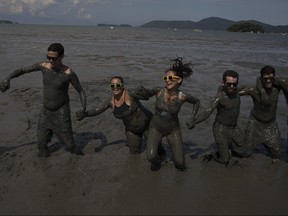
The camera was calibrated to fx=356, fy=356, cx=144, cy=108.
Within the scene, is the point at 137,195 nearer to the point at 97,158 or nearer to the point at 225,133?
the point at 97,158

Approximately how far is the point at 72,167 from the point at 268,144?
10.9 feet

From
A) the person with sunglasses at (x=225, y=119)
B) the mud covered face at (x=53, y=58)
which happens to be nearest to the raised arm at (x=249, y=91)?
the person with sunglasses at (x=225, y=119)

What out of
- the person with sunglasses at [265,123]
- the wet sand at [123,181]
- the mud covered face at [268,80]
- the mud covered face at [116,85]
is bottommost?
the wet sand at [123,181]

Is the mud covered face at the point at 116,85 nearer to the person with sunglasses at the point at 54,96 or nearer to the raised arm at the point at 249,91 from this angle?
the person with sunglasses at the point at 54,96

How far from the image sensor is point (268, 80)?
222 inches

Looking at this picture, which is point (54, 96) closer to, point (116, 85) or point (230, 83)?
point (116, 85)

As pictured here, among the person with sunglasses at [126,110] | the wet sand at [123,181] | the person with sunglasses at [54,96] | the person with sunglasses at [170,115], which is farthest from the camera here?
the person with sunglasses at [54,96]

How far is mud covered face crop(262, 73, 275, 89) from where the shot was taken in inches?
220

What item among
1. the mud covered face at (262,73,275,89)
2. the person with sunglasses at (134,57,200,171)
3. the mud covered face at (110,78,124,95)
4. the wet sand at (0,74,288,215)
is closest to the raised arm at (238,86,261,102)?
the mud covered face at (262,73,275,89)

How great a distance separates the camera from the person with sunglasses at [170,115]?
5.40m

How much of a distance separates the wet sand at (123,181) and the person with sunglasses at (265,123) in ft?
0.69

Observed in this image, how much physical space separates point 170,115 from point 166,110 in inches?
3.9

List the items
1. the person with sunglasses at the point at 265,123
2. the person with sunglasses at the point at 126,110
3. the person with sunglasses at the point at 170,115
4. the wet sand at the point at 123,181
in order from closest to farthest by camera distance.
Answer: the wet sand at the point at 123,181 < the person with sunglasses at the point at 170,115 < the person with sunglasses at the point at 126,110 < the person with sunglasses at the point at 265,123

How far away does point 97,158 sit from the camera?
6.16 m
